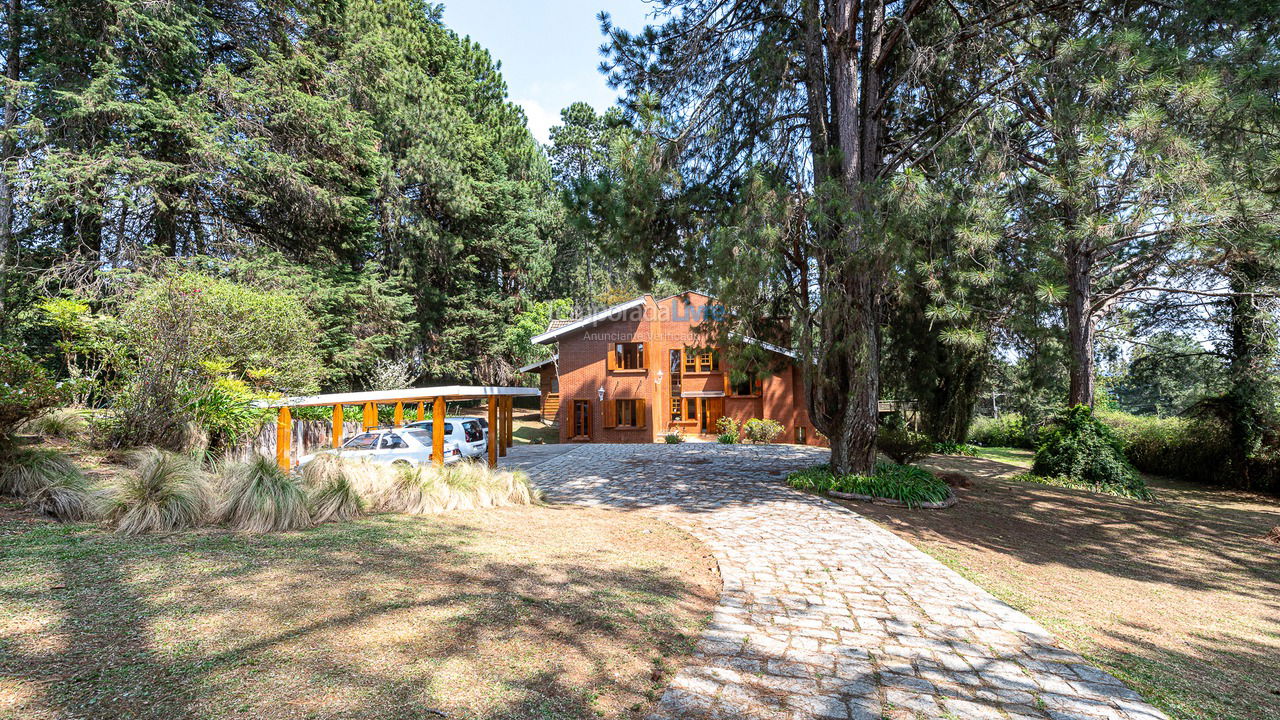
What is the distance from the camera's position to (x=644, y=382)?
23406mm

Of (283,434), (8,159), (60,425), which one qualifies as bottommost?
(283,434)

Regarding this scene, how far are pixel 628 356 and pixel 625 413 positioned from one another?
2.66 meters

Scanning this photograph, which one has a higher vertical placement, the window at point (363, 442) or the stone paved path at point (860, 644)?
the window at point (363, 442)

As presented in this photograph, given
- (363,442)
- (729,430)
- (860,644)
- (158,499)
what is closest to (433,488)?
(158,499)

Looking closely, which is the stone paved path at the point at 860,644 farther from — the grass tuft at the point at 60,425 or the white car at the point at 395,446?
the grass tuft at the point at 60,425

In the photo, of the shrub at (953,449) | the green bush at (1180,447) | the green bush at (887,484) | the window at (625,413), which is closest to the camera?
the green bush at (887,484)

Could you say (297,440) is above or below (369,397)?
below

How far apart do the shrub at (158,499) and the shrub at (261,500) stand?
0.71ft

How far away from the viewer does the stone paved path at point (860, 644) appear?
10.0 ft

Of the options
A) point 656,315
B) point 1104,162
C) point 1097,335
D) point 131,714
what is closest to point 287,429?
point 131,714

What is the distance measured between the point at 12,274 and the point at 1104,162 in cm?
2679

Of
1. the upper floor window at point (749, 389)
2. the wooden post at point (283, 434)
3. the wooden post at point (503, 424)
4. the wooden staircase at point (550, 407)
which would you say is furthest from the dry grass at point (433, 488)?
the wooden staircase at point (550, 407)

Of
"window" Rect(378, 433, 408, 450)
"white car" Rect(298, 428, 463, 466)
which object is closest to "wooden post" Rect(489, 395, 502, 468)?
"white car" Rect(298, 428, 463, 466)

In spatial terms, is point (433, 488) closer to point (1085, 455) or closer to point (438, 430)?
point (438, 430)
